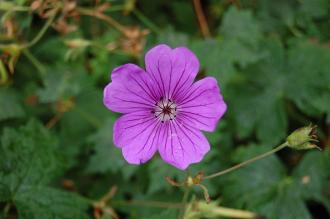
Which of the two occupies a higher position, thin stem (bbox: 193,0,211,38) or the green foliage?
thin stem (bbox: 193,0,211,38)

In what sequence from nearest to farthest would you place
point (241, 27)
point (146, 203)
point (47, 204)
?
point (47, 204), point (146, 203), point (241, 27)

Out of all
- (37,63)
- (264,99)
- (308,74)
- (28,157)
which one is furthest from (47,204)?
(308,74)

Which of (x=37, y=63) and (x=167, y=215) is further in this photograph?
(x=37, y=63)

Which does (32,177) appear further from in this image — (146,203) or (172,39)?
(172,39)

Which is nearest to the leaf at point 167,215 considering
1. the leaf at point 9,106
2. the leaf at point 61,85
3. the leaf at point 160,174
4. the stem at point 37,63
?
the leaf at point 160,174

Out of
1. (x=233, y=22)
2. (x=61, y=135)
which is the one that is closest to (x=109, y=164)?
(x=61, y=135)

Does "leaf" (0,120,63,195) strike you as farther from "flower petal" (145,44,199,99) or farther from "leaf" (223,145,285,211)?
"leaf" (223,145,285,211)

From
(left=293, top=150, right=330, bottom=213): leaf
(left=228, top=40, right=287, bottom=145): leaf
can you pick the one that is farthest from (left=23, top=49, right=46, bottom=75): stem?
(left=293, top=150, right=330, bottom=213): leaf

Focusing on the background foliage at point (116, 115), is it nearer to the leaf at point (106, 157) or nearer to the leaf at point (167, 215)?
the leaf at point (106, 157)
